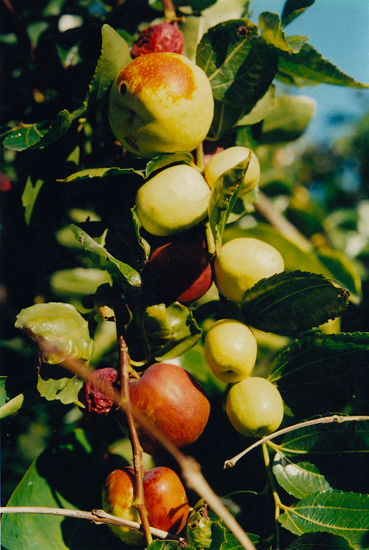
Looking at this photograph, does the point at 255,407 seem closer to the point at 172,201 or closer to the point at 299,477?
the point at 299,477

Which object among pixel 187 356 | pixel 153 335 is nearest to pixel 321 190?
pixel 187 356

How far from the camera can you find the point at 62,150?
0.95 meters

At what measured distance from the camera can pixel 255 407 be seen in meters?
0.74

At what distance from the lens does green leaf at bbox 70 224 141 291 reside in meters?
0.71

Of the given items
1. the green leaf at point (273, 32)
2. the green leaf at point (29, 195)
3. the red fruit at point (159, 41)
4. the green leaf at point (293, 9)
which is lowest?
the green leaf at point (29, 195)

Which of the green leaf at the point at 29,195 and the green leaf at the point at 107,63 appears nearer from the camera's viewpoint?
the green leaf at the point at 107,63

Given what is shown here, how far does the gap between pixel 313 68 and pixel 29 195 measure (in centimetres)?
69

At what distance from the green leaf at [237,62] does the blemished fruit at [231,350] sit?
1.61 ft

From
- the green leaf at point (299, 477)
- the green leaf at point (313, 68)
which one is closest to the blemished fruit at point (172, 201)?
the green leaf at point (313, 68)

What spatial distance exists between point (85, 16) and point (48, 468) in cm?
106

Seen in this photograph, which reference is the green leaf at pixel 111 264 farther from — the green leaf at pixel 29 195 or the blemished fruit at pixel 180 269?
the green leaf at pixel 29 195

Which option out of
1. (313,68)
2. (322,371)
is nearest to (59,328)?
(322,371)

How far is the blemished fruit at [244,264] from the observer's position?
792 millimetres

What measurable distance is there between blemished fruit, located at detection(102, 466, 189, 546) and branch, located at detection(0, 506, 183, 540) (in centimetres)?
2
